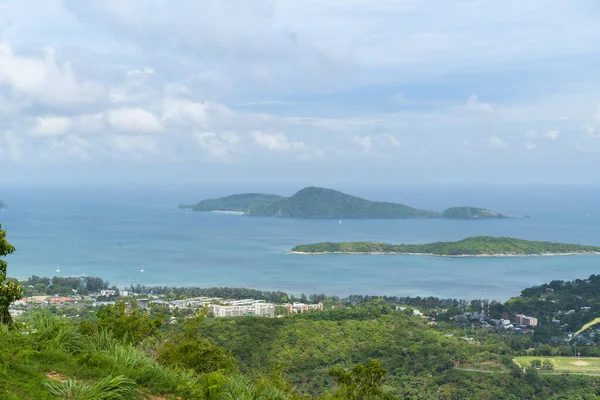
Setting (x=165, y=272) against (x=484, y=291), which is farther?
(x=165, y=272)

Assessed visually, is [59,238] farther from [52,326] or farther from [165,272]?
[52,326]

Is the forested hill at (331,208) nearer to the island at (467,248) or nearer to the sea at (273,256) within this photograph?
the sea at (273,256)

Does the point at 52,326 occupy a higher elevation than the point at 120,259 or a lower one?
higher

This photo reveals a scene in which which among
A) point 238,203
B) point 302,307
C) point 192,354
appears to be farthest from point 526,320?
point 238,203

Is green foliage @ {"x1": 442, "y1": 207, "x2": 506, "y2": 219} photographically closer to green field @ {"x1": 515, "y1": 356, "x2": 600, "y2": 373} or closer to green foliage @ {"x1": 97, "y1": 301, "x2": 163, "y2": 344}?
green field @ {"x1": 515, "y1": 356, "x2": 600, "y2": 373}

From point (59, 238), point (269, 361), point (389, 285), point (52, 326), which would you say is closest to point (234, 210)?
point (59, 238)

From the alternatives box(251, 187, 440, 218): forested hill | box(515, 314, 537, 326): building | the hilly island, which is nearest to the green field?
box(515, 314, 537, 326): building

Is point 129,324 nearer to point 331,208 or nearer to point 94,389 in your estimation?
point 94,389
